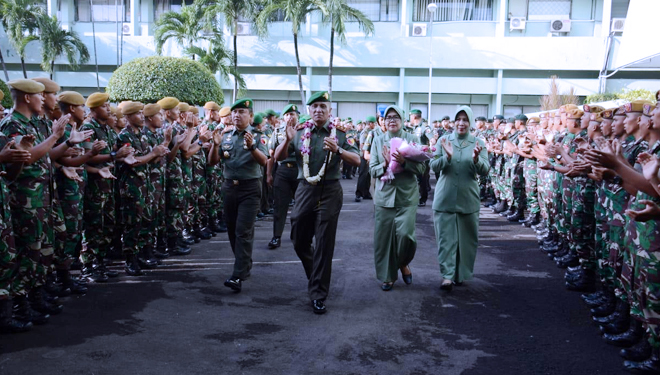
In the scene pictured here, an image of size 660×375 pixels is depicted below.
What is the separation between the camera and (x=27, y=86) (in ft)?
18.8

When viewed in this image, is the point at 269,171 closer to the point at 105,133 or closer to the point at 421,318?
the point at 105,133

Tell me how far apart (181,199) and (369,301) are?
11.9 feet

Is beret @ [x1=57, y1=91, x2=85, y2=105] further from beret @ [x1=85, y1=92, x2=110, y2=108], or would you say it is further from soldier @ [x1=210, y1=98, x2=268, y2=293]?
soldier @ [x1=210, y1=98, x2=268, y2=293]

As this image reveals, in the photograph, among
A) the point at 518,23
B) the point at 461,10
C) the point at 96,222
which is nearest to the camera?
the point at 96,222

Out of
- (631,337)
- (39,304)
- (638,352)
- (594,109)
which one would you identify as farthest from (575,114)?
(39,304)

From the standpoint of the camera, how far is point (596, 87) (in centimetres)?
3123

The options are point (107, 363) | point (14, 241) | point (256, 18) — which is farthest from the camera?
point (256, 18)

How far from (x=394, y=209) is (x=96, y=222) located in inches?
145

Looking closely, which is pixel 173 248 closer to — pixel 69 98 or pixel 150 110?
pixel 150 110

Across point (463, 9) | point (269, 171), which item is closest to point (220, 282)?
point (269, 171)

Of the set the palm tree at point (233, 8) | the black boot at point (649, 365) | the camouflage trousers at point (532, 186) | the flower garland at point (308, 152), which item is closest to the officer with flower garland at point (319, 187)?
the flower garland at point (308, 152)

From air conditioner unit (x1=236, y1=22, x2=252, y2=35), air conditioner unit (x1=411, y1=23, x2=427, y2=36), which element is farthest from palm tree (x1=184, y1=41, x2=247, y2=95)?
air conditioner unit (x1=411, y1=23, x2=427, y2=36)

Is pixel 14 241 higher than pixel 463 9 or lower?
lower

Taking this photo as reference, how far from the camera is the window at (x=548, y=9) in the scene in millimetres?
31562
